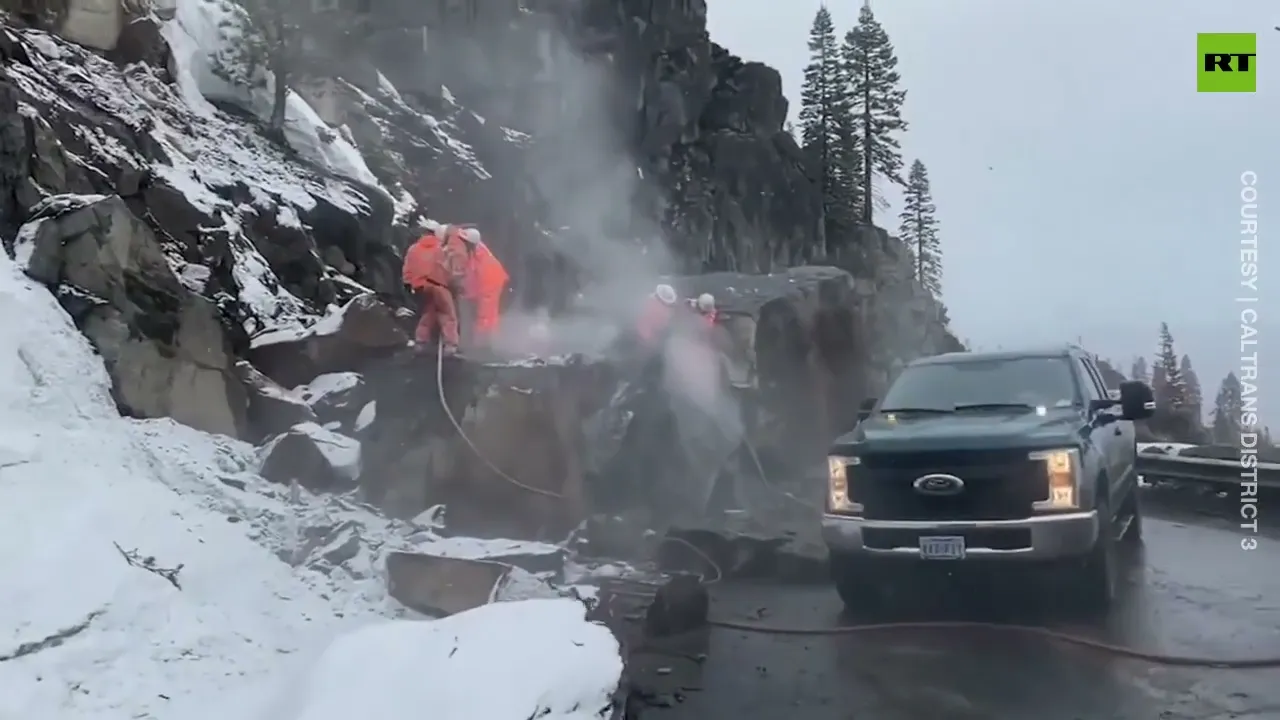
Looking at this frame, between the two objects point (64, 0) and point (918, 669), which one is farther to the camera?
point (64, 0)

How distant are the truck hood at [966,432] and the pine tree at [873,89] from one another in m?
50.7

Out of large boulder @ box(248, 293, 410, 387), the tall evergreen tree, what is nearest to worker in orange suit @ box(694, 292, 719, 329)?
large boulder @ box(248, 293, 410, 387)

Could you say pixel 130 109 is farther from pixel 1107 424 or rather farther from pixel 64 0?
pixel 1107 424

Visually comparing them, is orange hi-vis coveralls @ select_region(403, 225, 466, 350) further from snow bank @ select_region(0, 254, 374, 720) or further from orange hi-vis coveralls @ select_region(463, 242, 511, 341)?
snow bank @ select_region(0, 254, 374, 720)

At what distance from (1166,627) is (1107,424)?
1.86 m

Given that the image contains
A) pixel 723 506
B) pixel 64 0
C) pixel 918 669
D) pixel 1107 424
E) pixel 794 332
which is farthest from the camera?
pixel 794 332

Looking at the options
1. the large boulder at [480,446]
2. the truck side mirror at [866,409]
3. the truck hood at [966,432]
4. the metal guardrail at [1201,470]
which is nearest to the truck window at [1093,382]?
the truck hood at [966,432]

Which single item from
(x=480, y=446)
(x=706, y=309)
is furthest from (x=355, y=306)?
(x=706, y=309)

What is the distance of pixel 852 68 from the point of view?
185ft

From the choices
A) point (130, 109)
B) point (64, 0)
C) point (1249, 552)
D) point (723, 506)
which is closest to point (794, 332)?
point (723, 506)

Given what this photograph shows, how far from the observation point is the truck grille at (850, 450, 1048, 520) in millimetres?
7098

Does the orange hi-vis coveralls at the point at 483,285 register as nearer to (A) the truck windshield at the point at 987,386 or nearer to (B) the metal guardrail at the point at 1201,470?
(A) the truck windshield at the point at 987,386

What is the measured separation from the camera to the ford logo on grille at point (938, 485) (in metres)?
7.21

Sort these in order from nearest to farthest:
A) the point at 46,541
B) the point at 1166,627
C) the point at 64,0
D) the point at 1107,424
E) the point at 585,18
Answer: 1. the point at 46,541
2. the point at 1166,627
3. the point at 1107,424
4. the point at 64,0
5. the point at 585,18
